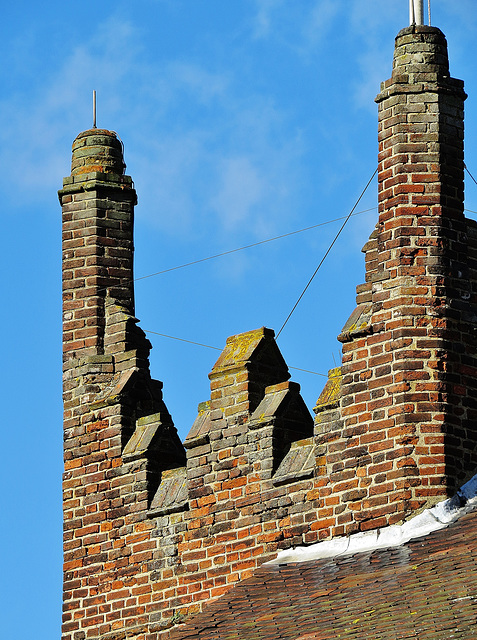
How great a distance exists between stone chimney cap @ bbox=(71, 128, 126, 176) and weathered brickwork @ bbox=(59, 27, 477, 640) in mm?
767

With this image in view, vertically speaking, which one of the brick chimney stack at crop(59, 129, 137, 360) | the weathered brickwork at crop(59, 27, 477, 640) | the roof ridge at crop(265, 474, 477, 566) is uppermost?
the brick chimney stack at crop(59, 129, 137, 360)

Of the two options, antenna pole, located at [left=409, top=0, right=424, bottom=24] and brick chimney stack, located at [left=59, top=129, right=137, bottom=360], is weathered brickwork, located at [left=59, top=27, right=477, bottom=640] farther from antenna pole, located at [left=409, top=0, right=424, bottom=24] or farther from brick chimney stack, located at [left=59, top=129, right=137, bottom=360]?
antenna pole, located at [left=409, top=0, right=424, bottom=24]

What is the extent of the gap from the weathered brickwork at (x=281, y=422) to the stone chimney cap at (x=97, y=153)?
2.52 ft

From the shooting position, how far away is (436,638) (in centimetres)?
988

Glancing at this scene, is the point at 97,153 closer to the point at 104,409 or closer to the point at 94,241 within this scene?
the point at 94,241

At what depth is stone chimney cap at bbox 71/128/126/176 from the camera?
629 inches

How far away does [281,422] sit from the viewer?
44.8 feet

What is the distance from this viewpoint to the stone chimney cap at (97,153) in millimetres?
15977

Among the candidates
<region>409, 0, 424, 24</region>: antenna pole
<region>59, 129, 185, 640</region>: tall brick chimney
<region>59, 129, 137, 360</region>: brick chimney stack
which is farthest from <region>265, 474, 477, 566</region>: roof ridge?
<region>409, 0, 424, 24</region>: antenna pole

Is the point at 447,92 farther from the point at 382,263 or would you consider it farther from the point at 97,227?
the point at 97,227

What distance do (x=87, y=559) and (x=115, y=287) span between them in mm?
2589

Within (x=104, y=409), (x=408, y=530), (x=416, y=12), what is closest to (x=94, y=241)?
(x=104, y=409)

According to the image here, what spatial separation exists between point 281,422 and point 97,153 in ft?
12.5

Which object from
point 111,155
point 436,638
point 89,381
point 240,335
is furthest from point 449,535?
point 111,155
